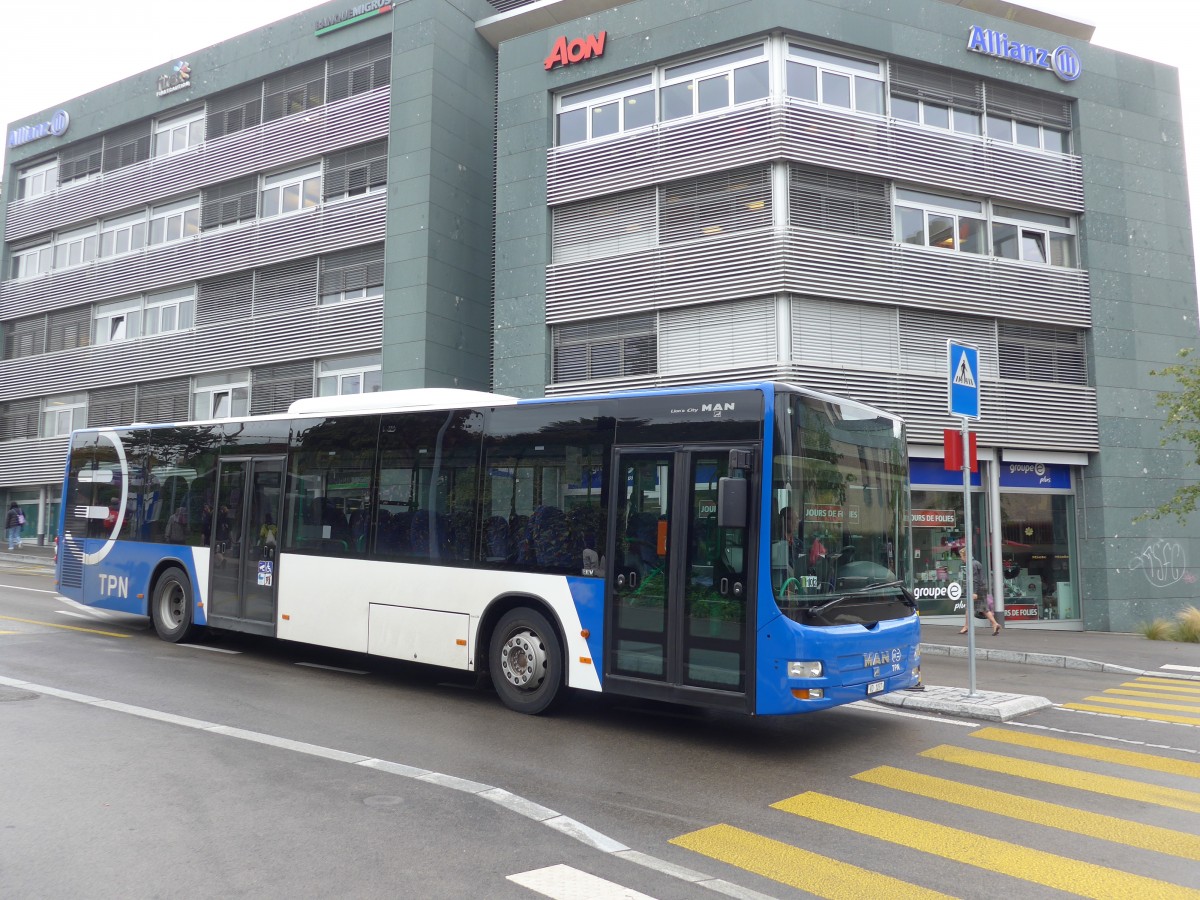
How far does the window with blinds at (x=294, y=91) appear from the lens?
26672mm

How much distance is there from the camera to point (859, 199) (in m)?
20.0

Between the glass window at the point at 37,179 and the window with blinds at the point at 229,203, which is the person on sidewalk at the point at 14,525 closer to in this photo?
the glass window at the point at 37,179

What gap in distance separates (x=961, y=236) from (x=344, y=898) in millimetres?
20960

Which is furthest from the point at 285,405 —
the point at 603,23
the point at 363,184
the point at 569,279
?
the point at 603,23

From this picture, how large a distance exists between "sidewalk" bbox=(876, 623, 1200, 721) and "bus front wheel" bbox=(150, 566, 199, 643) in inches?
357

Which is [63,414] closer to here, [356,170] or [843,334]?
[356,170]

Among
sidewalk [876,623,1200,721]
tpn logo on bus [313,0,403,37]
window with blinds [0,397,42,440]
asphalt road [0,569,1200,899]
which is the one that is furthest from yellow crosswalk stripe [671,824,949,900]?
window with blinds [0,397,42,440]

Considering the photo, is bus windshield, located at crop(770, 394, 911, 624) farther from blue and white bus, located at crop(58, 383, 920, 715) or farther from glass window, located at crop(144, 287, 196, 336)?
glass window, located at crop(144, 287, 196, 336)

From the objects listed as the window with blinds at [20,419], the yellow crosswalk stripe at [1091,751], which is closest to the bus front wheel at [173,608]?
the yellow crosswalk stripe at [1091,751]

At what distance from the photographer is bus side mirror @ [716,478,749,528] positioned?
22.8 ft

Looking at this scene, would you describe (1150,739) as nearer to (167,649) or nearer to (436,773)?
(436,773)

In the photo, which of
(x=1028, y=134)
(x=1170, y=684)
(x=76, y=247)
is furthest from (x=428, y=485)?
(x=76, y=247)

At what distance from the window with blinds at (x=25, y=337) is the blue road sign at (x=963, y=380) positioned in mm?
35284

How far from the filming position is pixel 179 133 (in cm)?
3028
